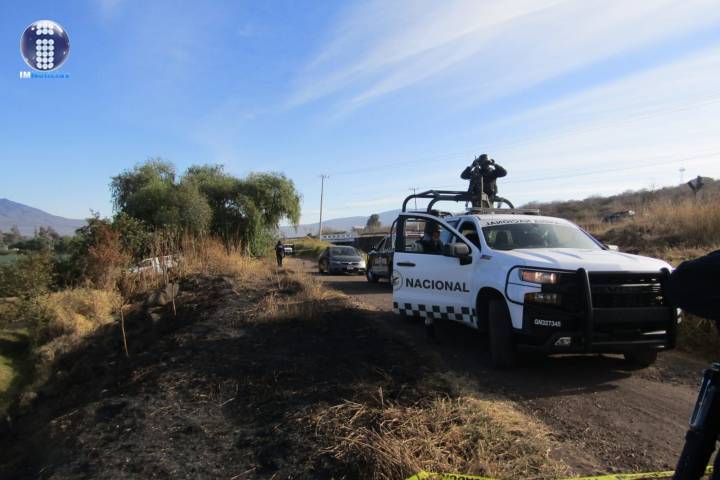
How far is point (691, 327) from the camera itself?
6.95 meters

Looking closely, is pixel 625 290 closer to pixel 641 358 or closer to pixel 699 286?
pixel 641 358

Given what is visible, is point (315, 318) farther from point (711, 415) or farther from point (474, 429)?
point (711, 415)

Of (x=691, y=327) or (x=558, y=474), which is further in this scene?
(x=691, y=327)

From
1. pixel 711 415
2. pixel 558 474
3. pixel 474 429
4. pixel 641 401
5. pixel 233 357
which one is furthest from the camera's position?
pixel 233 357

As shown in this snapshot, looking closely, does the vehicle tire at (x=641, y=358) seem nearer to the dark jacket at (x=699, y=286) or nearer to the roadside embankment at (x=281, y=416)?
the roadside embankment at (x=281, y=416)

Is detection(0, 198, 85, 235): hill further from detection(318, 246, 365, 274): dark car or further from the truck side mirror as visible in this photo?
the truck side mirror

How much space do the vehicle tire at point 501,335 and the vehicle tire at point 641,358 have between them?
155cm

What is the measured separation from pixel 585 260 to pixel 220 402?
412cm

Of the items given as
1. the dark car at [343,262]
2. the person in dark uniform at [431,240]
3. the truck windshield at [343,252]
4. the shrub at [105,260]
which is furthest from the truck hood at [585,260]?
the truck windshield at [343,252]

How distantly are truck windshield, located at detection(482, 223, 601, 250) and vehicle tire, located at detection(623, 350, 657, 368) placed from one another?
137 centimetres

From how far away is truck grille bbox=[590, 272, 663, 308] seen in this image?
16.3ft

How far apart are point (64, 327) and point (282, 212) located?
17198mm

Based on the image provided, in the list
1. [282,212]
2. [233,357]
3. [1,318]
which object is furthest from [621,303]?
[282,212]

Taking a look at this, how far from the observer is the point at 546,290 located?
504cm
